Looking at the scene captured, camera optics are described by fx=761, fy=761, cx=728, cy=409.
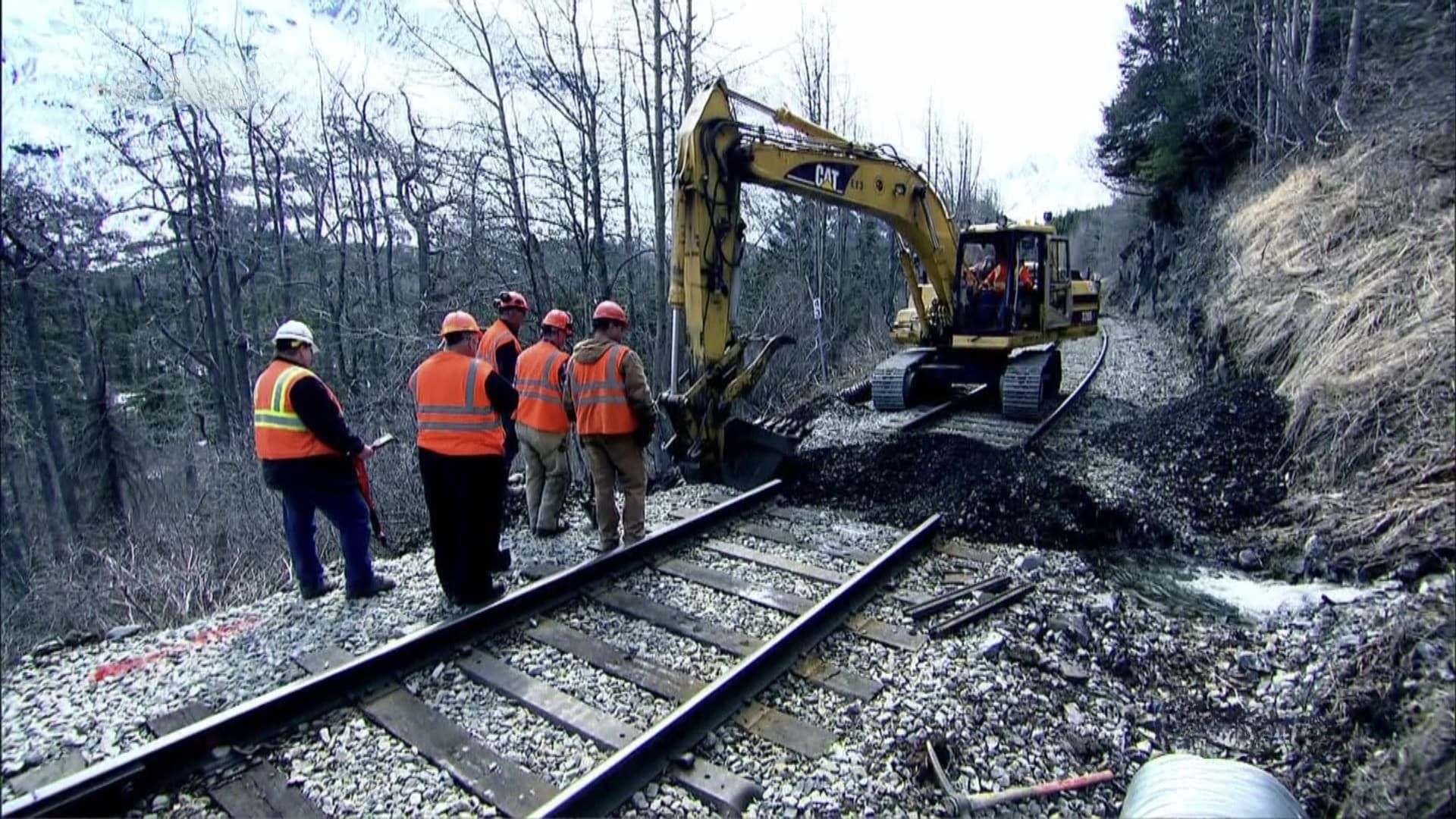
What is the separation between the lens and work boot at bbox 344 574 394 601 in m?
5.34

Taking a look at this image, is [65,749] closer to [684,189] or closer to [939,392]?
[684,189]

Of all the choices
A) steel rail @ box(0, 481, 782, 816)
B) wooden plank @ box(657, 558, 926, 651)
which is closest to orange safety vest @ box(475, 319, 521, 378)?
steel rail @ box(0, 481, 782, 816)

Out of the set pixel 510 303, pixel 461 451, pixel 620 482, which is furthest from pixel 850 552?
pixel 510 303

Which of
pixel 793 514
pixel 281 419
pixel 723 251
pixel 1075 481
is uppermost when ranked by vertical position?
pixel 723 251

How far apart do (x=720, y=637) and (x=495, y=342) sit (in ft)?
11.2

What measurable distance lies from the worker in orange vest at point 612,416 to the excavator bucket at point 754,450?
1.64 metres

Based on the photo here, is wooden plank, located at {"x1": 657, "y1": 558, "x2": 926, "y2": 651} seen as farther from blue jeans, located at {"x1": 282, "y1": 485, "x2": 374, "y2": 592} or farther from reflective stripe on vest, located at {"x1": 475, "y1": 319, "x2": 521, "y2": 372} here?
reflective stripe on vest, located at {"x1": 475, "y1": 319, "x2": 521, "y2": 372}

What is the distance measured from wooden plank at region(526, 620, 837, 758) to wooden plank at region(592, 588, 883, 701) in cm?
36

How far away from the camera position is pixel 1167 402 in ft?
37.7

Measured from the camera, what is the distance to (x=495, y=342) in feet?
21.7

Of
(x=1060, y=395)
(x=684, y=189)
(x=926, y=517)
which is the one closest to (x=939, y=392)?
(x=1060, y=395)

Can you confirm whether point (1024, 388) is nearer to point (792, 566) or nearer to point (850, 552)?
point (850, 552)

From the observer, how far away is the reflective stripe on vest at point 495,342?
6.61 m

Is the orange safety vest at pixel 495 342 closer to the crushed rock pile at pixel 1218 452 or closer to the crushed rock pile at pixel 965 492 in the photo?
the crushed rock pile at pixel 965 492
